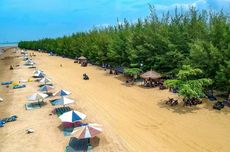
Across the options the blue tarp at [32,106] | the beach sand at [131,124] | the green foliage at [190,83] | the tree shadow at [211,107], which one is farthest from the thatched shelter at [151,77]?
the blue tarp at [32,106]

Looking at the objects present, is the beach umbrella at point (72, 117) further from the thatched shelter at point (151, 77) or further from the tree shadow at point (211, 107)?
the thatched shelter at point (151, 77)

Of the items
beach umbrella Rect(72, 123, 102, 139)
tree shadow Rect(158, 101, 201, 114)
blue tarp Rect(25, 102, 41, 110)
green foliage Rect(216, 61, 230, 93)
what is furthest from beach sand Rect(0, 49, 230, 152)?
green foliage Rect(216, 61, 230, 93)

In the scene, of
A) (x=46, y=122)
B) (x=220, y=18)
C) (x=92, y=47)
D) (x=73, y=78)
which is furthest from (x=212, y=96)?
(x=92, y=47)

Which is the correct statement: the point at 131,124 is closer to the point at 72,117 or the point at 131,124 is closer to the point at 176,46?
the point at 72,117

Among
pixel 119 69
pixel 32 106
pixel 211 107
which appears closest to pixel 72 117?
pixel 32 106

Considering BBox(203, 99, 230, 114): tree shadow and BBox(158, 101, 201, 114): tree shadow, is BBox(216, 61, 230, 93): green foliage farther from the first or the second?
BBox(158, 101, 201, 114): tree shadow
